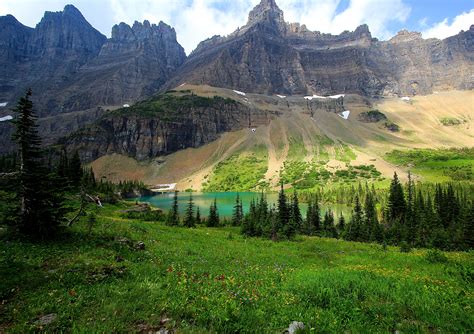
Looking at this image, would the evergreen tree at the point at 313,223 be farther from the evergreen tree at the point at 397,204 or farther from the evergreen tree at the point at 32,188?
the evergreen tree at the point at 32,188

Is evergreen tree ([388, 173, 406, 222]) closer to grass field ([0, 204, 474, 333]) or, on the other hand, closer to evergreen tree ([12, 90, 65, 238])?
grass field ([0, 204, 474, 333])

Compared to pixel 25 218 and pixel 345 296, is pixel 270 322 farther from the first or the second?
pixel 25 218

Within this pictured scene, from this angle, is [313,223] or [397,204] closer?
[313,223]

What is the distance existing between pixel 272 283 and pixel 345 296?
3376 millimetres

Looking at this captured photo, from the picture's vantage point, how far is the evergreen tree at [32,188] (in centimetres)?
1733

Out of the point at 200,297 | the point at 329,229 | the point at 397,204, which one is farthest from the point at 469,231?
the point at 200,297

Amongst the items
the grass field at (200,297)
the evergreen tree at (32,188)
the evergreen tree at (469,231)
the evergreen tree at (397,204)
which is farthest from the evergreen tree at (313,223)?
the evergreen tree at (32,188)

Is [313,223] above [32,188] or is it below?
below

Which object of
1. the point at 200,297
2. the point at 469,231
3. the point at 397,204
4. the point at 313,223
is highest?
the point at 200,297

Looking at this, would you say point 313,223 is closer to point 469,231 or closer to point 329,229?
point 329,229

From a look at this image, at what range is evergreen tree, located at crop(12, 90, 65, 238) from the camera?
17.3 m

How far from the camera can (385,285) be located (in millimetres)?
12672

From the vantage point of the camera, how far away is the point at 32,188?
56.9 feet

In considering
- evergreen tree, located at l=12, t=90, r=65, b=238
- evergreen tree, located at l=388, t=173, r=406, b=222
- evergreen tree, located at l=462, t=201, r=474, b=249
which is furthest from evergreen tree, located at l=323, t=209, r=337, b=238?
evergreen tree, located at l=12, t=90, r=65, b=238
